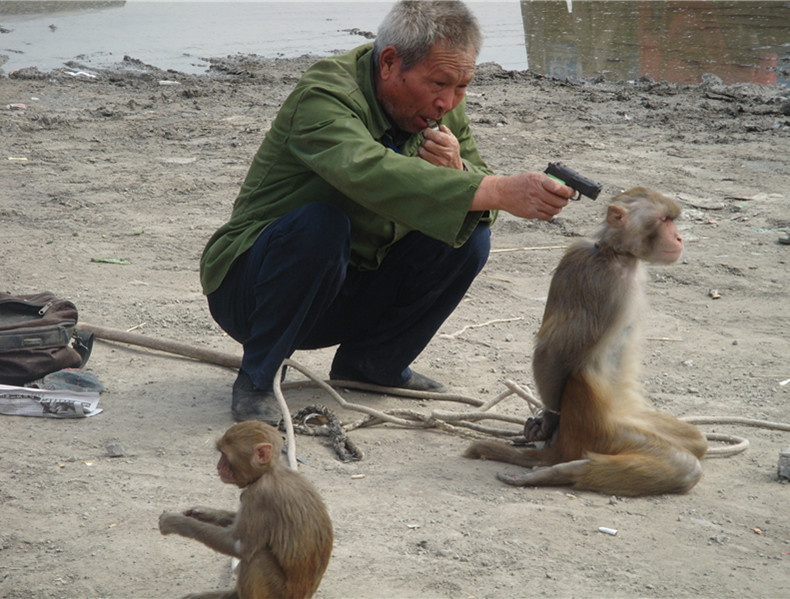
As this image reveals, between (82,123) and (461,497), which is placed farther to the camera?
(82,123)

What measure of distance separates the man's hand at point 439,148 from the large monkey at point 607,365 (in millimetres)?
642

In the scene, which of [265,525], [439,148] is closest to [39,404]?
[265,525]

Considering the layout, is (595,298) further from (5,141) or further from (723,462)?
(5,141)

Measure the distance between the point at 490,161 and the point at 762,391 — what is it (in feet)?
14.5

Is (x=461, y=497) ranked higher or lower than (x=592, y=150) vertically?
lower

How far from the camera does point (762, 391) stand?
4.71 m

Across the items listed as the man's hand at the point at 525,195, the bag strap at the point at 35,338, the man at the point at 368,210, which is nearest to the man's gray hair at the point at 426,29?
the man at the point at 368,210

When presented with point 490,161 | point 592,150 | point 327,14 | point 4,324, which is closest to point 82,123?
point 490,161

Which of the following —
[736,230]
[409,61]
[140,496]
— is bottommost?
[140,496]

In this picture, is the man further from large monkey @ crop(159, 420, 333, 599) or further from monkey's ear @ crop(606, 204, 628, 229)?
large monkey @ crop(159, 420, 333, 599)

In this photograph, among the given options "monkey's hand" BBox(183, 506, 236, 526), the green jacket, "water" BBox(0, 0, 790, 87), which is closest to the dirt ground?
"monkey's hand" BBox(183, 506, 236, 526)

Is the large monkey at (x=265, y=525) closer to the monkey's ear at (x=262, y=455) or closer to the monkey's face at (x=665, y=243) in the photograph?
the monkey's ear at (x=262, y=455)

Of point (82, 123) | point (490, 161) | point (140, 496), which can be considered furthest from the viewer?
point (82, 123)

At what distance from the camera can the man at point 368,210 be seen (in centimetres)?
350
